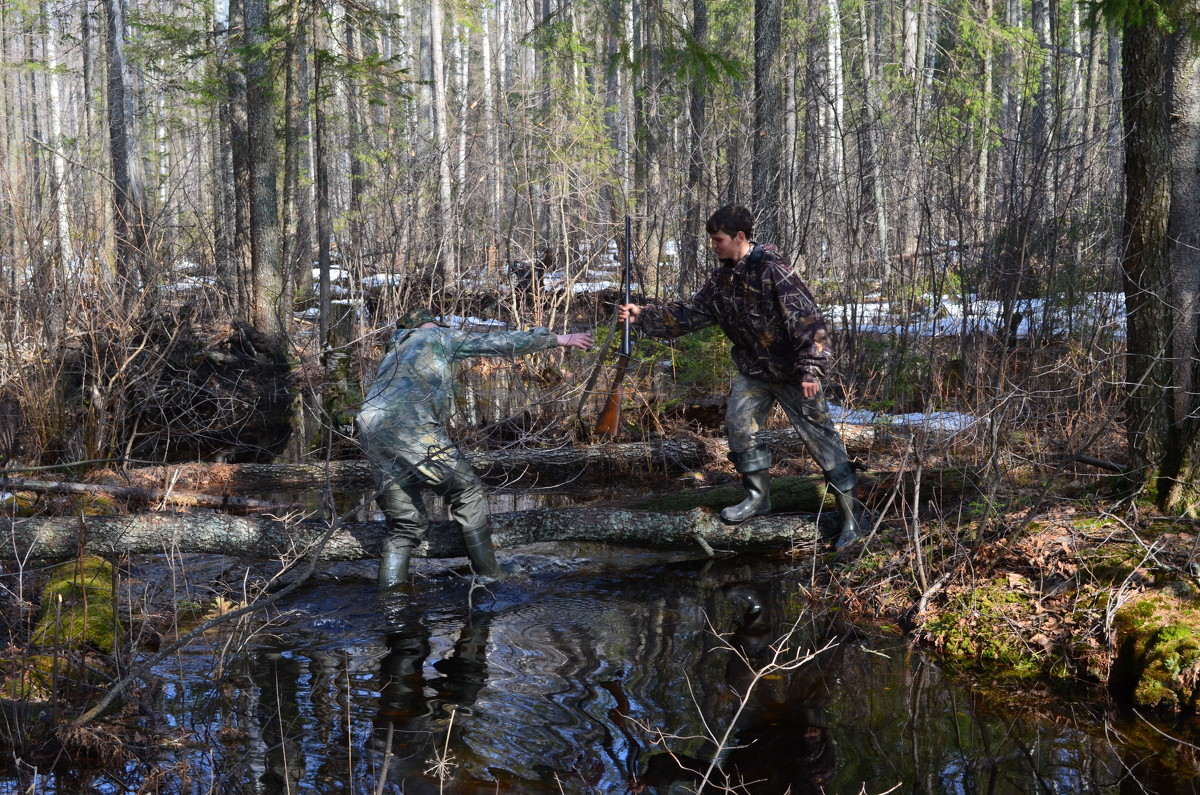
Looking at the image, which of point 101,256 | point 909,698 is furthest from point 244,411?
point 909,698

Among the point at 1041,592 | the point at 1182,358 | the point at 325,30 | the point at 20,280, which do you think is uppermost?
the point at 325,30

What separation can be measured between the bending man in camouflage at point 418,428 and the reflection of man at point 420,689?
0.58 m

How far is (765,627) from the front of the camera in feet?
16.6

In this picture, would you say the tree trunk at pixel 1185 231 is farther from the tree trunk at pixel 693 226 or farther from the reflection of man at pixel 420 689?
the tree trunk at pixel 693 226

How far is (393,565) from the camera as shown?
5.57 meters

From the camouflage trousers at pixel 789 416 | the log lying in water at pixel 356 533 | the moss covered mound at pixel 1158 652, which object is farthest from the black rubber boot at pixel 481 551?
the moss covered mound at pixel 1158 652

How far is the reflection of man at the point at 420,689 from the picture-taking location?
3.64 m

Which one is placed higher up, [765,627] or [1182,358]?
[1182,358]

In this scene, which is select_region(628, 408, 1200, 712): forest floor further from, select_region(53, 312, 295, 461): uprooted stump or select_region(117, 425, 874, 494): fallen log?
select_region(53, 312, 295, 461): uprooted stump

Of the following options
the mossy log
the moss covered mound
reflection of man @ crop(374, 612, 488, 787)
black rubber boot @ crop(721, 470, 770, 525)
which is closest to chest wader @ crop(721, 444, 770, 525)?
black rubber boot @ crop(721, 470, 770, 525)

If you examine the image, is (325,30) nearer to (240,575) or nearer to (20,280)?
(20,280)

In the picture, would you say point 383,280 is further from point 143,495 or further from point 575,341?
point 575,341

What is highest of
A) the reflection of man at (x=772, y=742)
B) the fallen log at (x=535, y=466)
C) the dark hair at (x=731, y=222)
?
the dark hair at (x=731, y=222)

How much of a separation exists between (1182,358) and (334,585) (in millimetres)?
4818
